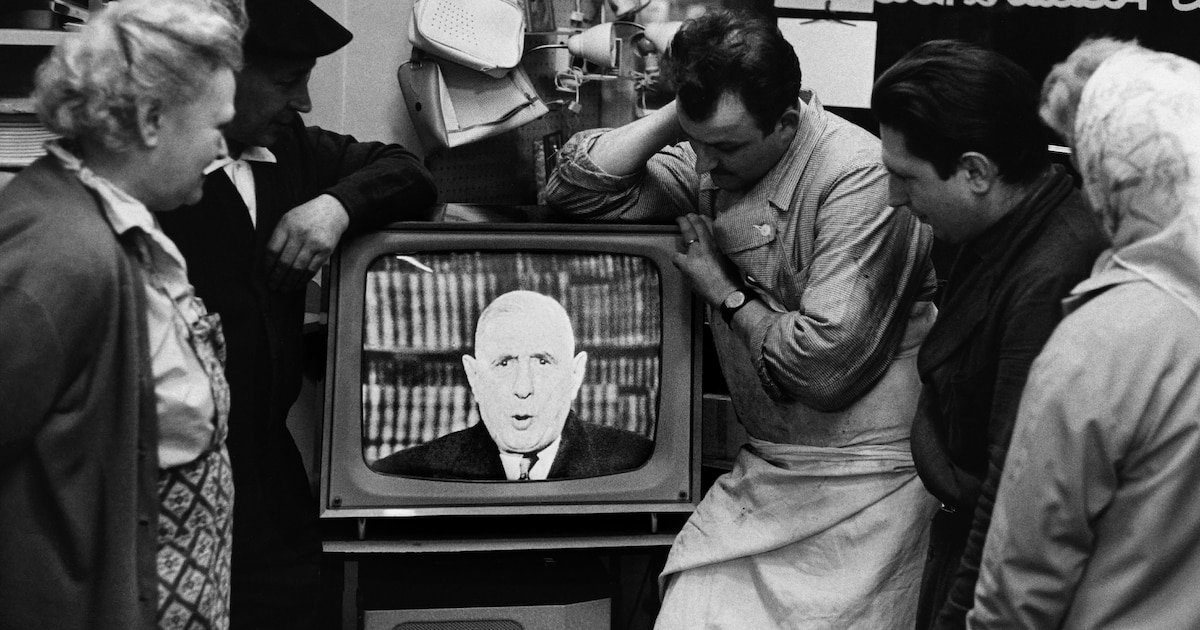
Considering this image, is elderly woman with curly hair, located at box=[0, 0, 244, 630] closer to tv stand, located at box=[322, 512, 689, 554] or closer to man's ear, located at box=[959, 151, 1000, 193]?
tv stand, located at box=[322, 512, 689, 554]

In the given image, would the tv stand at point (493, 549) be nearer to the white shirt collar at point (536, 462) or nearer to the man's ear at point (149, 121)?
the white shirt collar at point (536, 462)

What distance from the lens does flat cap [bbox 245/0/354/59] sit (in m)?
2.06

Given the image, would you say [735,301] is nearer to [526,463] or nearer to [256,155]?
[526,463]

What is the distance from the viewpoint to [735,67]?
210 centimetres

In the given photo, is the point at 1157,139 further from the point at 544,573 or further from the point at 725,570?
the point at 544,573

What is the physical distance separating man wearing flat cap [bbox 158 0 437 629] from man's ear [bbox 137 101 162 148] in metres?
0.52

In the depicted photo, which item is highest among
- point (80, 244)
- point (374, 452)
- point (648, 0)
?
point (648, 0)

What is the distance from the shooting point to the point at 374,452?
2.24 metres

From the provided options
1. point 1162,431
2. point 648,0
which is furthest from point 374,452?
point 1162,431

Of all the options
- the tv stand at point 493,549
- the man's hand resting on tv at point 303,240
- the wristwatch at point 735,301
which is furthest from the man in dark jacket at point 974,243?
the man's hand resting on tv at point 303,240

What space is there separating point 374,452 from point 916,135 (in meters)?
1.11

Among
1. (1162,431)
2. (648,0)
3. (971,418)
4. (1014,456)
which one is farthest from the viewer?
(648,0)

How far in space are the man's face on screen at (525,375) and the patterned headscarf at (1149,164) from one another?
1.08m

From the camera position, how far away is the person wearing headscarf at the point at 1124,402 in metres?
1.28
